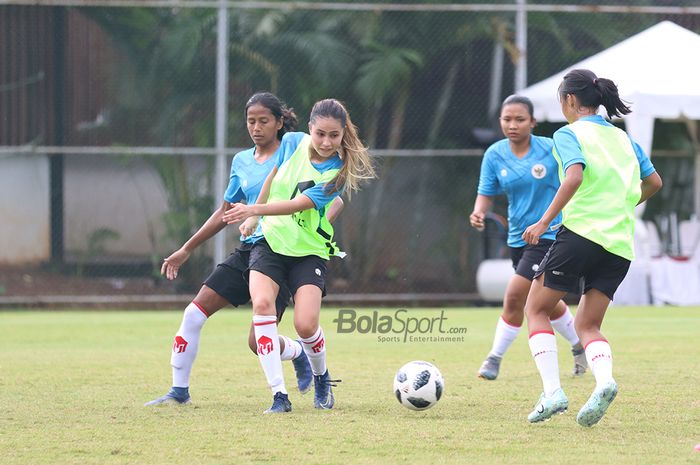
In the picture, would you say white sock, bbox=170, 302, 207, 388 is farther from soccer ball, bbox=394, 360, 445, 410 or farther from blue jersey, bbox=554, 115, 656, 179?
blue jersey, bbox=554, 115, 656, 179

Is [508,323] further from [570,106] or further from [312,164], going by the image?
[570,106]

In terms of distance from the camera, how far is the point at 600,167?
19.1 feet

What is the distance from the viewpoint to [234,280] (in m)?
6.80

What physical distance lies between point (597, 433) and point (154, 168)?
35.0 feet

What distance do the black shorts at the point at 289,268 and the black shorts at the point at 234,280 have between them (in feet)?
0.64

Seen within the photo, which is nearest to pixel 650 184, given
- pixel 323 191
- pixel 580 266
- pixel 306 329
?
pixel 580 266

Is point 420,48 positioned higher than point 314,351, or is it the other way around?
point 420,48

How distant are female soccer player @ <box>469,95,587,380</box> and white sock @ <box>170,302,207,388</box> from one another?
2139 millimetres

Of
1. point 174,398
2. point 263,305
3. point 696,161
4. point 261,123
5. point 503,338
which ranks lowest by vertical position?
point 174,398

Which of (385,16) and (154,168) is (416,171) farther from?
(154,168)

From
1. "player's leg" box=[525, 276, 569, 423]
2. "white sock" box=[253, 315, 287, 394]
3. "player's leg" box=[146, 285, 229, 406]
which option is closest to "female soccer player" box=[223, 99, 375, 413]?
"white sock" box=[253, 315, 287, 394]

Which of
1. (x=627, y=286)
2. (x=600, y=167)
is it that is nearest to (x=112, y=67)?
(x=627, y=286)

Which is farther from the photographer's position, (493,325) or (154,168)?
(154,168)

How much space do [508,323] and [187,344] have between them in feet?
8.14
